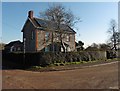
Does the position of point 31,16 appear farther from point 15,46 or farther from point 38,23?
point 15,46

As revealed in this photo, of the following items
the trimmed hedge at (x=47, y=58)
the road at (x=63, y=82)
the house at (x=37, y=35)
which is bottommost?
the road at (x=63, y=82)

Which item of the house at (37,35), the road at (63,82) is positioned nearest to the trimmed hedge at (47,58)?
the house at (37,35)

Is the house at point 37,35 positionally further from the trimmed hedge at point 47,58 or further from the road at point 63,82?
the road at point 63,82

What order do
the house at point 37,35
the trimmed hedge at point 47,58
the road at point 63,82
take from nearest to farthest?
1. the road at point 63,82
2. the trimmed hedge at point 47,58
3. the house at point 37,35

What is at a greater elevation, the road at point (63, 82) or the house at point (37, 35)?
the house at point (37, 35)

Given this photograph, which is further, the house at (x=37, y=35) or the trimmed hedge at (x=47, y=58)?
the house at (x=37, y=35)

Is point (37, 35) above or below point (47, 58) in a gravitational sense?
above

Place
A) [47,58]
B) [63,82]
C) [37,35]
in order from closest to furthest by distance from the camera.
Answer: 1. [63,82]
2. [47,58]
3. [37,35]

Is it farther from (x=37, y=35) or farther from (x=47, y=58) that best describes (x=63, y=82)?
(x=37, y=35)

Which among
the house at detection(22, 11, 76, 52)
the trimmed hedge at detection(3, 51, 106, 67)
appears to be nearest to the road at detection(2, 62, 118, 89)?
the trimmed hedge at detection(3, 51, 106, 67)

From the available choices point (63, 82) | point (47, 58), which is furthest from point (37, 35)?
point (63, 82)

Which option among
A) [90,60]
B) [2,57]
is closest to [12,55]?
[2,57]

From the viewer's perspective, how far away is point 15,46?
1940 inches

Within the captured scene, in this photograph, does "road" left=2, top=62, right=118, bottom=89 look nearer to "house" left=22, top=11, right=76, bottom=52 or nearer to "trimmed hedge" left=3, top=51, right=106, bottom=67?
"trimmed hedge" left=3, top=51, right=106, bottom=67
